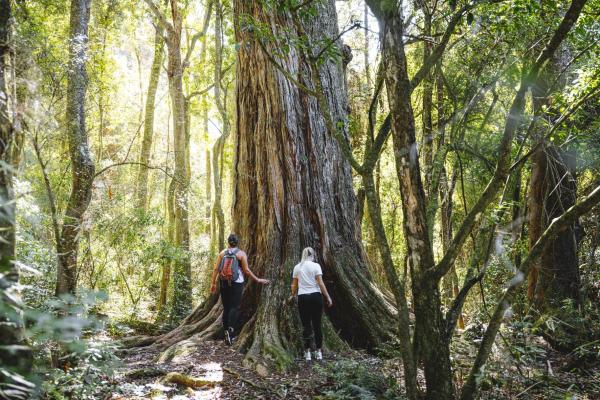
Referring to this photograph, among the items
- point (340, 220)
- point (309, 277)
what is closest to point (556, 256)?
point (340, 220)

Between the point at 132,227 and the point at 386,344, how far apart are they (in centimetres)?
614

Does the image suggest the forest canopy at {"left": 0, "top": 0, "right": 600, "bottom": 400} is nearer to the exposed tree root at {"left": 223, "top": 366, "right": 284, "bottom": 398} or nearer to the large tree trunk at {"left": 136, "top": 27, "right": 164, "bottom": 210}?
the exposed tree root at {"left": 223, "top": 366, "right": 284, "bottom": 398}

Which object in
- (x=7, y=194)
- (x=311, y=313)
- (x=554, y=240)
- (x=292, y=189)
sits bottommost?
(x=311, y=313)

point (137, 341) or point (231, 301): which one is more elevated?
point (231, 301)

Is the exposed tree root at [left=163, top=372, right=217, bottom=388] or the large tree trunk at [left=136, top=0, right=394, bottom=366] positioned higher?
the large tree trunk at [left=136, top=0, right=394, bottom=366]

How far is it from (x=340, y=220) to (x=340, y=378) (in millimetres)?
3092

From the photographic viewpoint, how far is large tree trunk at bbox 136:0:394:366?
7.43 metres

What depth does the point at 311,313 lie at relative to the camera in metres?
6.88

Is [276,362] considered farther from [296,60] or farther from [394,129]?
[296,60]


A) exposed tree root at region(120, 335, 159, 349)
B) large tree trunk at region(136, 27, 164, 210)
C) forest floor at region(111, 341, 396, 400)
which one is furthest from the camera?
large tree trunk at region(136, 27, 164, 210)

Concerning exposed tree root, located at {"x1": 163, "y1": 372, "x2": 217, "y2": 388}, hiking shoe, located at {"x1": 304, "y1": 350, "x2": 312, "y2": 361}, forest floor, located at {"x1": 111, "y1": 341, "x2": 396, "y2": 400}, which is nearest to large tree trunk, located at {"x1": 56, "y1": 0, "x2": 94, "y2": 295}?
forest floor, located at {"x1": 111, "y1": 341, "x2": 396, "y2": 400}

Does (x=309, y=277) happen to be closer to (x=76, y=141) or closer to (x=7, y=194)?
(x=76, y=141)

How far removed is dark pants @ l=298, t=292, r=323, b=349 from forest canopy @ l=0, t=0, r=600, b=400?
3 centimetres

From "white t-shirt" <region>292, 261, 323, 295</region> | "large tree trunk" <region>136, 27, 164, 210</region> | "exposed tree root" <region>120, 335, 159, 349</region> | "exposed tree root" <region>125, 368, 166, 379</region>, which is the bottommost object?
"exposed tree root" <region>125, 368, 166, 379</region>
